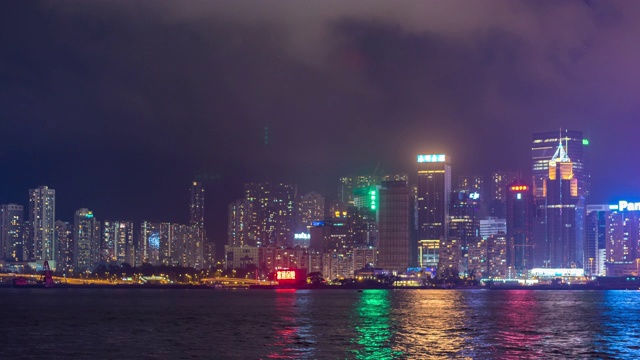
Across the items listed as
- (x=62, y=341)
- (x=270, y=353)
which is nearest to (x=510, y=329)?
(x=270, y=353)

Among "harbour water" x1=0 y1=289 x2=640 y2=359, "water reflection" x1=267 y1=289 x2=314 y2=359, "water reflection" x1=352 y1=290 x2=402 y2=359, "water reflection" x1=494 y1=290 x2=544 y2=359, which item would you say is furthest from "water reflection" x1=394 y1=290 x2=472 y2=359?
"water reflection" x1=267 y1=289 x2=314 y2=359

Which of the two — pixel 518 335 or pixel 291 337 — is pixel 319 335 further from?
pixel 518 335

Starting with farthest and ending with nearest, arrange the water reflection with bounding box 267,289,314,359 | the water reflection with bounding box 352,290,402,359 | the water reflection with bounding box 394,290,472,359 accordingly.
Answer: the water reflection with bounding box 394,290,472,359
the water reflection with bounding box 267,289,314,359
the water reflection with bounding box 352,290,402,359

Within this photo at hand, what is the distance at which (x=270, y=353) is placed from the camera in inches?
2876

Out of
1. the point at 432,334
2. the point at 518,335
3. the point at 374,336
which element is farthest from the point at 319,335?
the point at 518,335

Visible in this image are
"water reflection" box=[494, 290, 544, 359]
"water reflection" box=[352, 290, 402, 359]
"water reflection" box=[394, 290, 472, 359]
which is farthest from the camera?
"water reflection" box=[394, 290, 472, 359]

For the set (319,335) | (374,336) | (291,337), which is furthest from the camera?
(319,335)

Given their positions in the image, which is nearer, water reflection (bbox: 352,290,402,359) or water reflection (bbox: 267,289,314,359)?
water reflection (bbox: 352,290,402,359)

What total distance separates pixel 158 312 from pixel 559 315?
Result: 5717 centimetres

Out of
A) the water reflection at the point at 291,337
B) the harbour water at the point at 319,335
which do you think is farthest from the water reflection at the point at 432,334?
the water reflection at the point at 291,337

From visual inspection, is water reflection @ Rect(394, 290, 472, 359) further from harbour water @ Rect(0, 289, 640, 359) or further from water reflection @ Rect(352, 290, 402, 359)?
water reflection @ Rect(352, 290, 402, 359)

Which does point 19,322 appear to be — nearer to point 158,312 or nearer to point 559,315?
point 158,312

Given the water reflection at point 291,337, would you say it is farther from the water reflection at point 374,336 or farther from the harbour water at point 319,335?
the water reflection at point 374,336

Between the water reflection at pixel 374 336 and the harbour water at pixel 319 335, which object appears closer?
the water reflection at pixel 374 336
